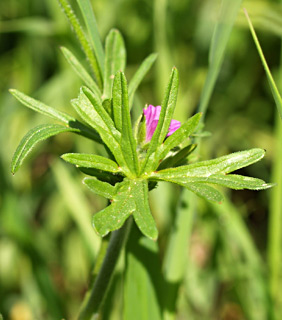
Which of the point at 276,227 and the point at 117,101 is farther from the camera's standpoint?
the point at 276,227

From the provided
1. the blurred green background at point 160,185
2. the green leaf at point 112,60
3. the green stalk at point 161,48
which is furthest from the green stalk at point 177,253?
the green stalk at point 161,48

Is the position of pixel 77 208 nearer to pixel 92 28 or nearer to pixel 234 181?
pixel 92 28

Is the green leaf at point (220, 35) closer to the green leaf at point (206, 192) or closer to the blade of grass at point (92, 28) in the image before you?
the blade of grass at point (92, 28)

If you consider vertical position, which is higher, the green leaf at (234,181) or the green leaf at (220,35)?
the green leaf at (220,35)

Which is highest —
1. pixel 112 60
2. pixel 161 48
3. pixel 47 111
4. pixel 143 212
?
pixel 161 48

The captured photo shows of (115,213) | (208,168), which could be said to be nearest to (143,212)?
(115,213)

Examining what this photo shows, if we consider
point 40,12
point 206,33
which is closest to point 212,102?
point 206,33

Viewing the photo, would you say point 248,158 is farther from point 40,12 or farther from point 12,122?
point 40,12
